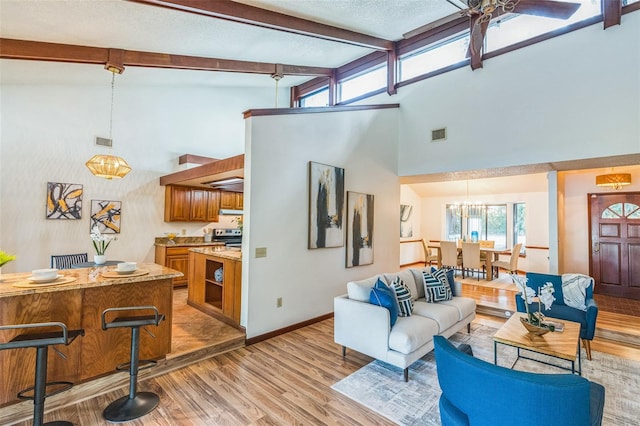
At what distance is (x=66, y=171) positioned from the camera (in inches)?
207

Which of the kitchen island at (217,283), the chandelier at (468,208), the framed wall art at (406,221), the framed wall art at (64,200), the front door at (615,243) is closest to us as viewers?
the kitchen island at (217,283)

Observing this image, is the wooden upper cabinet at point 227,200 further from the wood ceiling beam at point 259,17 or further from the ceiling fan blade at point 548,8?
the ceiling fan blade at point 548,8

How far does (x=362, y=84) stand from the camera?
6.67 metres

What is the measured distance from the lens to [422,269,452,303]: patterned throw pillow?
3.96 meters

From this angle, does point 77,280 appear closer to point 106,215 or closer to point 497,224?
point 106,215

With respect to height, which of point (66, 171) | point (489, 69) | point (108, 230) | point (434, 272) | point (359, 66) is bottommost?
point (434, 272)

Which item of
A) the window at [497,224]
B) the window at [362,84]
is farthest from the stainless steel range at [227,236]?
the window at [497,224]

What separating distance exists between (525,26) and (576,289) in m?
4.08

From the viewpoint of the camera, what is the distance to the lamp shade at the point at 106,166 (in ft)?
13.6

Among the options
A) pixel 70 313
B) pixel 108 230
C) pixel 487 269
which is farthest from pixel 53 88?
pixel 487 269

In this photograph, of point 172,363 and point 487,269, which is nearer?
point 172,363

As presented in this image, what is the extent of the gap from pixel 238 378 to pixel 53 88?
578 centimetres

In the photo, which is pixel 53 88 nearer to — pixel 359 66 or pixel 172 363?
pixel 172 363

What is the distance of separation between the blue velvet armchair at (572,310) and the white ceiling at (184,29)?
3.62 meters
